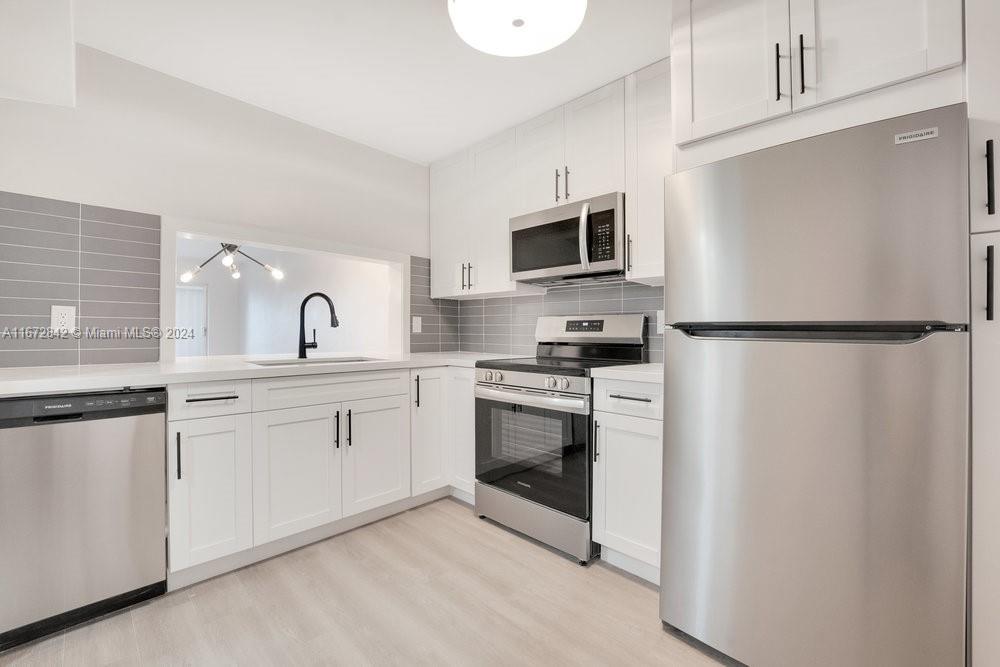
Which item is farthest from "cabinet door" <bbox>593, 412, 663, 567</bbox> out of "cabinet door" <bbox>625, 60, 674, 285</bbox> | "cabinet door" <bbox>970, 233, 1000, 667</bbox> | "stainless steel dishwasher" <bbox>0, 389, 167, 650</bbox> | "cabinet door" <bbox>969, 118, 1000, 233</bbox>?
"stainless steel dishwasher" <bbox>0, 389, 167, 650</bbox>

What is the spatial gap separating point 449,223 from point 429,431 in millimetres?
1518

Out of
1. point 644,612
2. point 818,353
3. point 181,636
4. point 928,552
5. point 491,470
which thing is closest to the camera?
point 928,552

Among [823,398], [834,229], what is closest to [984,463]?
[823,398]

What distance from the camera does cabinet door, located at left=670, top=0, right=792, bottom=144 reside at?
4.75 ft

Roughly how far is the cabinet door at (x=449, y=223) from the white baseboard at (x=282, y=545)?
148 cm

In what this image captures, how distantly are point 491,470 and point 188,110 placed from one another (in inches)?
99.7

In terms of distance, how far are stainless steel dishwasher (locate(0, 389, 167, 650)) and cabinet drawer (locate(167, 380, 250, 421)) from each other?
51 millimetres

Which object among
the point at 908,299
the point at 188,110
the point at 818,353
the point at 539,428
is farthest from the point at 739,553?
the point at 188,110

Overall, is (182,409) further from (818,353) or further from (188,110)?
(818,353)

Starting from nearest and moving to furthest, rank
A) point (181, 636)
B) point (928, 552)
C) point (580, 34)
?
point (928, 552)
point (181, 636)
point (580, 34)

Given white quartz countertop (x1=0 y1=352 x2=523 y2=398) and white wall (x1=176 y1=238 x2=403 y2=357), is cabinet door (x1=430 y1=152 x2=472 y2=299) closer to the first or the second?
white wall (x1=176 y1=238 x2=403 y2=357)

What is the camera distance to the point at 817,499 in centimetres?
130

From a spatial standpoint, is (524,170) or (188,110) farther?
(524,170)

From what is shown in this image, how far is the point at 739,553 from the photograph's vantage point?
1.44 metres
